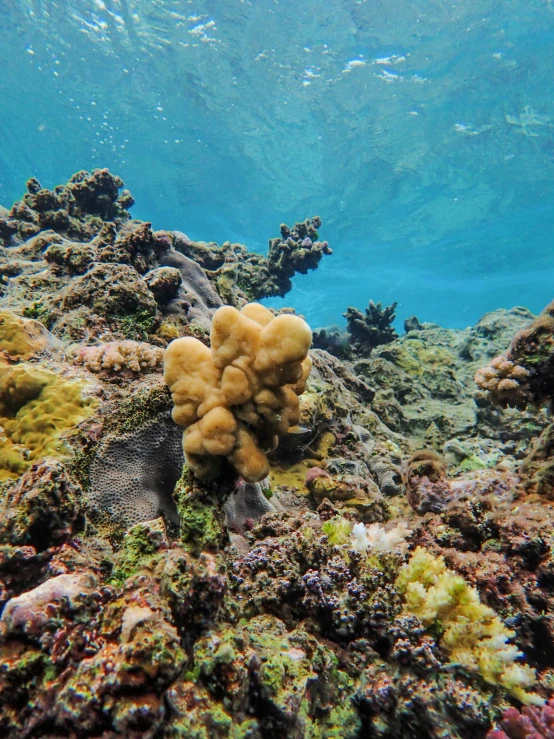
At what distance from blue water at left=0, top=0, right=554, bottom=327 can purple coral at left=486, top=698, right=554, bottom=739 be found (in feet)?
80.1

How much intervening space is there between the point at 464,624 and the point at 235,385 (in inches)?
80.5

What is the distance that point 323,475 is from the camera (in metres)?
4.32

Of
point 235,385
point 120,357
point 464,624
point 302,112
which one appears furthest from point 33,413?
point 302,112

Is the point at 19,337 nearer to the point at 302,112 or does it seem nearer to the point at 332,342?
the point at 332,342

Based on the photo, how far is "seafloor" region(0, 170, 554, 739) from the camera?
152cm

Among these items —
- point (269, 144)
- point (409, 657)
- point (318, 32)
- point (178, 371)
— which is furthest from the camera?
point (269, 144)

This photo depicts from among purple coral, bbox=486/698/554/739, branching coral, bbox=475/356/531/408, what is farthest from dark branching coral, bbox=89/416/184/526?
branching coral, bbox=475/356/531/408

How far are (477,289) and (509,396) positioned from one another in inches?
2134

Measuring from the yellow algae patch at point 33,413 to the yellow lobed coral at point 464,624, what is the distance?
112 inches

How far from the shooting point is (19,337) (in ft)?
12.0

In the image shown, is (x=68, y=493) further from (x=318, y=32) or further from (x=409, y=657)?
(x=318, y=32)

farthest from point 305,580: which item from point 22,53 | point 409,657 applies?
point 22,53

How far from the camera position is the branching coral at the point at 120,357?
367 cm

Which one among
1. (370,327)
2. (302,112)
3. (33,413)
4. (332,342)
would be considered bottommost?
(33,413)
